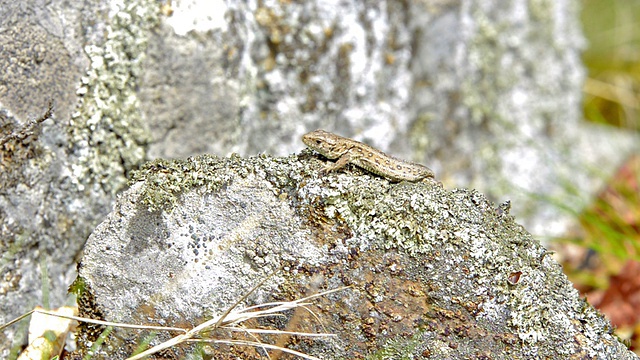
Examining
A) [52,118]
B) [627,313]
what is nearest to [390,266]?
[52,118]

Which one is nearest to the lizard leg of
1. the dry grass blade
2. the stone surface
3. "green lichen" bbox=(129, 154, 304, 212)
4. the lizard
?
the lizard

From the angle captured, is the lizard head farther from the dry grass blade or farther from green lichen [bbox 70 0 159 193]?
green lichen [bbox 70 0 159 193]

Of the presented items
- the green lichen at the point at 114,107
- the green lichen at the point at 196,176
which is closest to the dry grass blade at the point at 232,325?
the green lichen at the point at 196,176

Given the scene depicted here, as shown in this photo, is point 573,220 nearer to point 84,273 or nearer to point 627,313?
point 627,313

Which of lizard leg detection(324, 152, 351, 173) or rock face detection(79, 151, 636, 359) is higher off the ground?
lizard leg detection(324, 152, 351, 173)

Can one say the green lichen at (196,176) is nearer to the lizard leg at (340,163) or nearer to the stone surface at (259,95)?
the lizard leg at (340,163)
